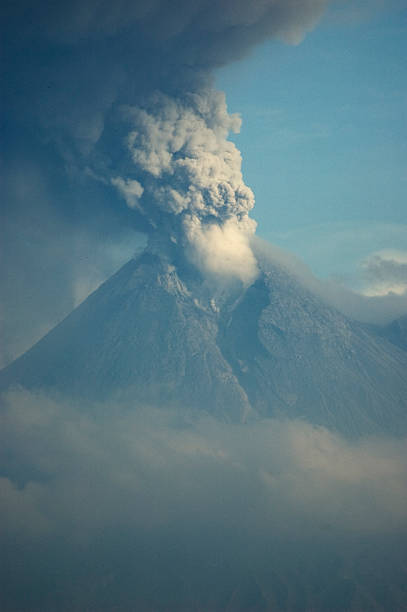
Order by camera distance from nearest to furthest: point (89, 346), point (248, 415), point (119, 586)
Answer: point (119, 586) < point (248, 415) < point (89, 346)

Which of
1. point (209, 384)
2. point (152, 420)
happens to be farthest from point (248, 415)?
point (152, 420)

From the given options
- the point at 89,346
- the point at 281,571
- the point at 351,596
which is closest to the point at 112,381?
the point at 89,346

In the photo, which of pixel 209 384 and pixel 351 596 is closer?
pixel 351 596

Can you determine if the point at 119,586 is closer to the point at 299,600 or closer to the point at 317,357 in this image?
the point at 299,600

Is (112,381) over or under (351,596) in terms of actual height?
over

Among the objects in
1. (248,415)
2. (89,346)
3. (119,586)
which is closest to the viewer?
(119,586)

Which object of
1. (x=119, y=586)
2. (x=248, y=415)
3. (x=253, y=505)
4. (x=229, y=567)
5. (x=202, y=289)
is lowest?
(x=119, y=586)
